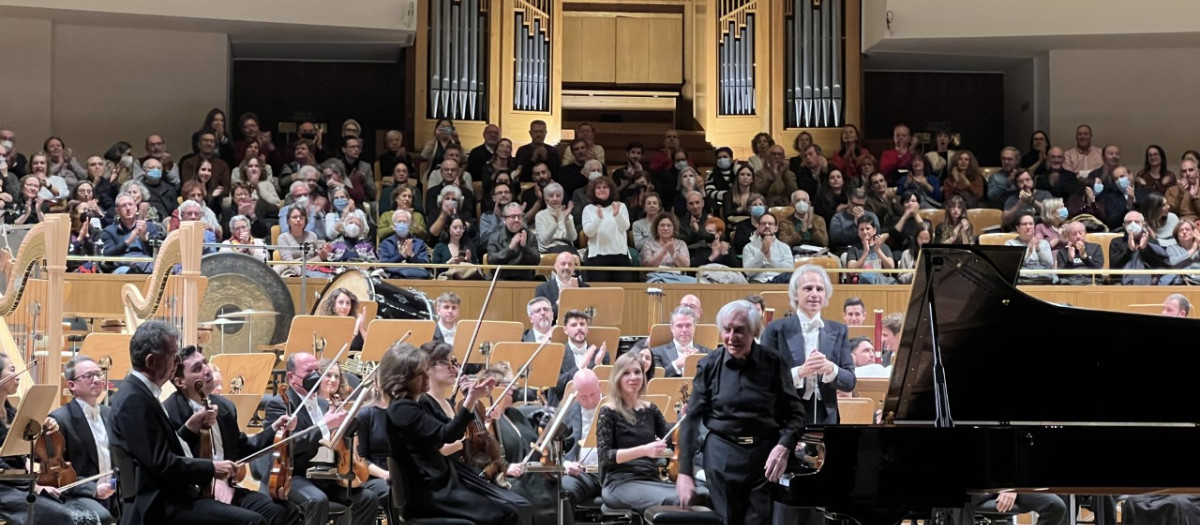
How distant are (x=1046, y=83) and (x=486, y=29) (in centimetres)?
516

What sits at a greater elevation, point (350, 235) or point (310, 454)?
point (350, 235)

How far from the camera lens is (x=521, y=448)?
270 inches

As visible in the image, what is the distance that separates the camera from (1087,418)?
5.38 meters

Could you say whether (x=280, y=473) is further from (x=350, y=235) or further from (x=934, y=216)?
(x=934, y=216)

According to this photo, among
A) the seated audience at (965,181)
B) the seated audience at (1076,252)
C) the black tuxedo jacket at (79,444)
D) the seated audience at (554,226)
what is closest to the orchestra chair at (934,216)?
the seated audience at (965,181)

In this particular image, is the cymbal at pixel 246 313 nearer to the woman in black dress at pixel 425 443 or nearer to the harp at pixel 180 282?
the harp at pixel 180 282

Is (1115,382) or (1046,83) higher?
(1046,83)

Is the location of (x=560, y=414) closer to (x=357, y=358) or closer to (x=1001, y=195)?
(x=357, y=358)

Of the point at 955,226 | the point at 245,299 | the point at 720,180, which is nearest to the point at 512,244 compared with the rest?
the point at 245,299

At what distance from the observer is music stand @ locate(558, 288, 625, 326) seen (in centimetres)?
901

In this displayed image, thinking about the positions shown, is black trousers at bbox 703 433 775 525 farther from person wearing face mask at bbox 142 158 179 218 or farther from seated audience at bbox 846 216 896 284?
person wearing face mask at bbox 142 158 179 218

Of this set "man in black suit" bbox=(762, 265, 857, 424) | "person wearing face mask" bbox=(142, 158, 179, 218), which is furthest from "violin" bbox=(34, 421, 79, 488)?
"person wearing face mask" bbox=(142, 158, 179, 218)

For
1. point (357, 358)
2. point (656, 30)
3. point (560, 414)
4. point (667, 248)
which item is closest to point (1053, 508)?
point (560, 414)

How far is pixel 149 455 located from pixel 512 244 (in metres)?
5.43
